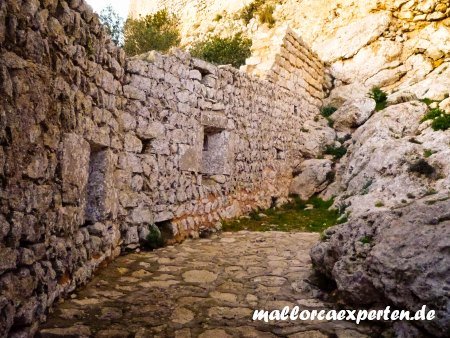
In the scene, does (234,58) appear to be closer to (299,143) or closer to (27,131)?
(299,143)

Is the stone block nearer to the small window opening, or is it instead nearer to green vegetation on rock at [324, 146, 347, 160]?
the small window opening

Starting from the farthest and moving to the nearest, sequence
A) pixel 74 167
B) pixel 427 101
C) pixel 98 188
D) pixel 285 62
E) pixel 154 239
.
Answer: pixel 285 62
pixel 427 101
pixel 154 239
pixel 98 188
pixel 74 167

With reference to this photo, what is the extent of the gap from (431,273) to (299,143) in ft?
26.8

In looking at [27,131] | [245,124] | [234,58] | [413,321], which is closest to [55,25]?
[27,131]

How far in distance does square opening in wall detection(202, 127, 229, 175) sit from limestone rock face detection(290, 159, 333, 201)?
123 inches

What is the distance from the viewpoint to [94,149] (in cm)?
407

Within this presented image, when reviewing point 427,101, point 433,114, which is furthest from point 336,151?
point 433,114

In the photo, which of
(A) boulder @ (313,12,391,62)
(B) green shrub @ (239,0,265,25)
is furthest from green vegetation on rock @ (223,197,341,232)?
(B) green shrub @ (239,0,265,25)

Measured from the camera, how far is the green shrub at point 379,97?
10.4 metres

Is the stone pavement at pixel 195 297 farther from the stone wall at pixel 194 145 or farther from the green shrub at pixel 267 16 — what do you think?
the green shrub at pixel 267 16

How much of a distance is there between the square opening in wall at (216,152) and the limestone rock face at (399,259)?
373 centimetres

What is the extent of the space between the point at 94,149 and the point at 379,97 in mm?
9137

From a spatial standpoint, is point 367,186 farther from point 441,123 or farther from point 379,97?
point 379,97

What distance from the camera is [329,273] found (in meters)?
3.53
